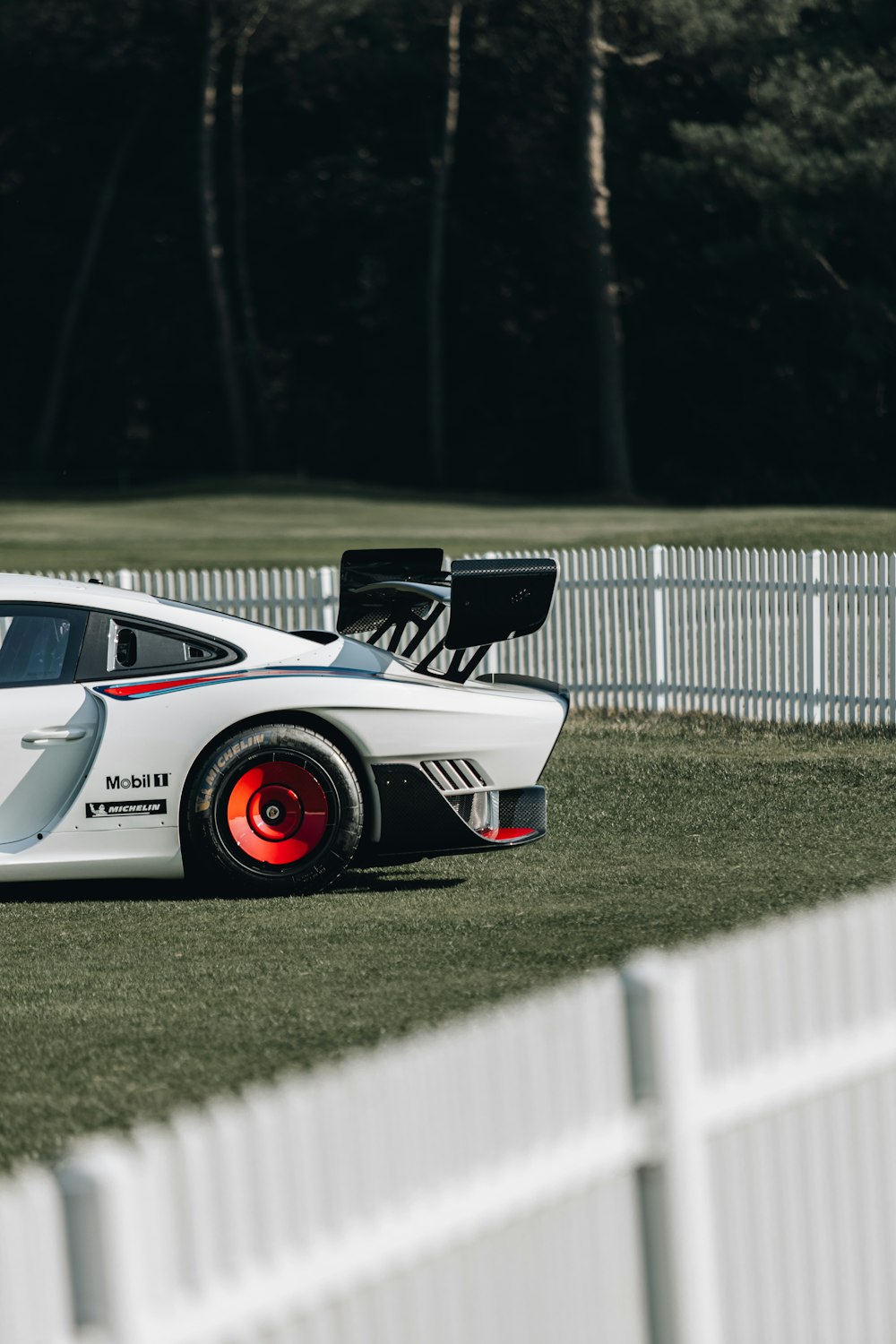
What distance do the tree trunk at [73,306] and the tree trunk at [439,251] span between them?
10.7 metres

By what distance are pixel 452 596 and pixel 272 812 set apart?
4.09ft

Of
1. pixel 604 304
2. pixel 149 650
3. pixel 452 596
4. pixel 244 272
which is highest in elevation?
pixel 244 272

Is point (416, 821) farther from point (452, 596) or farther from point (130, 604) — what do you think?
point (130, 604)

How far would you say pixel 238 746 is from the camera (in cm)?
774

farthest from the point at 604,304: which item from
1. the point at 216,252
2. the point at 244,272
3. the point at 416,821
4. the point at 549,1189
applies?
the point at 549,1189

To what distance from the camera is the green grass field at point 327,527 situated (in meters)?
26.4

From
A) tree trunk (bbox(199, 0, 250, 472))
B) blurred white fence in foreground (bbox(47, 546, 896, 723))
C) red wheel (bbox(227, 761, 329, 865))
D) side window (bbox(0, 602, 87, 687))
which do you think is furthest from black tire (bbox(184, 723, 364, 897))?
tree trunk (bbox(199, 0, 250, 472))

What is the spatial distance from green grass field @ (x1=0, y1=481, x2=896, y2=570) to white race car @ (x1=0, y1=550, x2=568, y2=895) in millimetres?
16553

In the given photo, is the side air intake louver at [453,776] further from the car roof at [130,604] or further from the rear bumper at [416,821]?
the car roof at [130,604]

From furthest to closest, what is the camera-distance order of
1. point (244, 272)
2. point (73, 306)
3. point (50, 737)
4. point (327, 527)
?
point (73, 306) < point (244, 272) < point (327, 527) < point (50, 737)

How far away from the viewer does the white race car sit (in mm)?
7684

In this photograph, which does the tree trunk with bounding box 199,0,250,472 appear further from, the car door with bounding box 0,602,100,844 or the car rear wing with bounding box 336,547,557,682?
the car door with bounding box 0,602,100,844

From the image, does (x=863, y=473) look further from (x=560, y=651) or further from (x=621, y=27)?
(x=560, y=651)

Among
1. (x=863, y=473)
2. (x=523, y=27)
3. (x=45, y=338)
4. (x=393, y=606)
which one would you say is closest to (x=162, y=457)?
(x=45, y=338)
